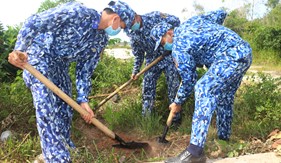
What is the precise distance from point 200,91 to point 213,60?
1.24 ft

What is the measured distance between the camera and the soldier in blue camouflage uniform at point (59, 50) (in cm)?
304

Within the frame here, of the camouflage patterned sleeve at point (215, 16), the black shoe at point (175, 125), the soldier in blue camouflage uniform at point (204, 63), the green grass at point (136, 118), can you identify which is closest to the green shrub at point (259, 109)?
the green grass at point (136, 118)

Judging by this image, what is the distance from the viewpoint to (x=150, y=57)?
192 inches

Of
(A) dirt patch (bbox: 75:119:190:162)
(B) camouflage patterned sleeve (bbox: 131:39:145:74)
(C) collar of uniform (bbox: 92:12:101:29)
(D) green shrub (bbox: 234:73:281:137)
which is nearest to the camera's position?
(C) collar of uniform (bbox: 92:12:101:29)

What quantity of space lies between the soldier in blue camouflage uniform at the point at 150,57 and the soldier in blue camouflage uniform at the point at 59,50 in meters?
1.08

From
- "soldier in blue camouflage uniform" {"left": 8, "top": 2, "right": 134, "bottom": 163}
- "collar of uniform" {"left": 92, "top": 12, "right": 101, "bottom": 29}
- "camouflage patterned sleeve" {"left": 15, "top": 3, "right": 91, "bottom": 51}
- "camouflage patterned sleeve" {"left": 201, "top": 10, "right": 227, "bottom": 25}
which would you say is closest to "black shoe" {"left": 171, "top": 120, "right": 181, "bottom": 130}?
"camouflage patterned sleeve" {"left": 201, "top": 10, "right": 227, "bottom": 25}

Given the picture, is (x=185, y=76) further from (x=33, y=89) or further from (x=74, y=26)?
(x=33, y=89)

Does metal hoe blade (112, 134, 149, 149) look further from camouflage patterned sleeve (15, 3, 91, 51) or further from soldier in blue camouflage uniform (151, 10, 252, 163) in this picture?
camouflage patterned sleeve (15, 3, 91, 51)

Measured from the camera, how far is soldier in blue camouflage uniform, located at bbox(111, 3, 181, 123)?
4551 mm

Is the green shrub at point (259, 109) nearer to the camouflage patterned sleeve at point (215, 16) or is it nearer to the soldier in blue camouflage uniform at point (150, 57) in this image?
the soldier in blue camouflage uniform at point (150, 57)

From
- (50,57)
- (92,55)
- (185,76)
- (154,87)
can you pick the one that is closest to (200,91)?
(185,76)

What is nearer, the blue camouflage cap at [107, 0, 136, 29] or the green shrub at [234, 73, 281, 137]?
the blue camouflage cap at [107, 0, 136, 29]

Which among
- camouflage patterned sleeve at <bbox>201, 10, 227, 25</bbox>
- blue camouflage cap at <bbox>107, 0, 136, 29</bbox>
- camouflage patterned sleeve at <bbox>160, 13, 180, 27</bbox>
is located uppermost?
blue camouflage cap at <bbox>107, 0, 136, 29</bbox>

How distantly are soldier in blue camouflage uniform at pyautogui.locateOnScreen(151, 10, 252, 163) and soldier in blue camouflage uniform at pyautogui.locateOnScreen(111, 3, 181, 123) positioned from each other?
105 centimetres
